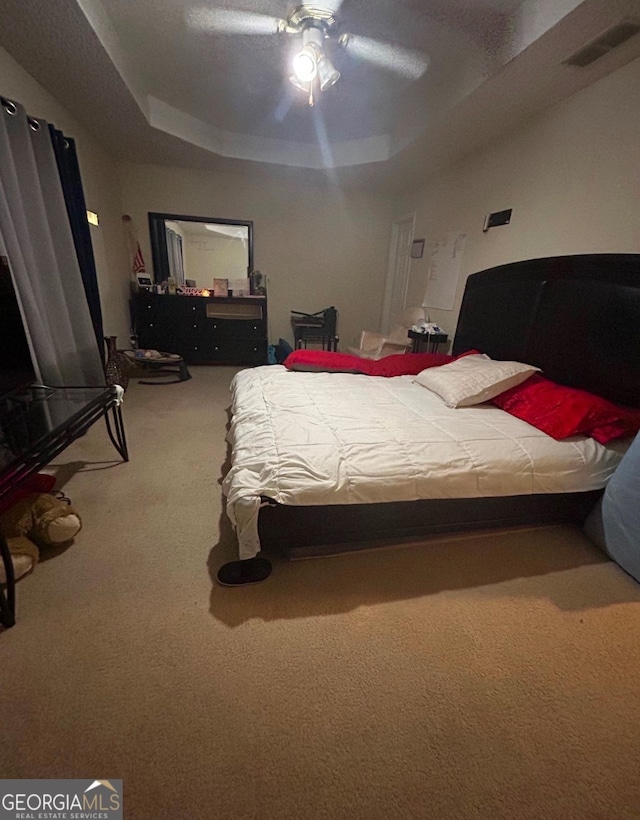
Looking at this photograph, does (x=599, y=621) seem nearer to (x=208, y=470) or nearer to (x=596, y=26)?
(x=208, y=470)

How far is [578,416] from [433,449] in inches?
31.4

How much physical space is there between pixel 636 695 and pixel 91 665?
1.67m

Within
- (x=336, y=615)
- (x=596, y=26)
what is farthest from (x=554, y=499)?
(x=596, y=26)

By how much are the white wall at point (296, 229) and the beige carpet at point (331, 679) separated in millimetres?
4239

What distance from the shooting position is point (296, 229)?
4934mm

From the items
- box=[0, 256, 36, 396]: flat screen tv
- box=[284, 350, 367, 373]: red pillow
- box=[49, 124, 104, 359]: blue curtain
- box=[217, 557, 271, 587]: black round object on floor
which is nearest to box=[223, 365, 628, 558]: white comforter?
box=[217, 557, 271, 587]: black round object on floor

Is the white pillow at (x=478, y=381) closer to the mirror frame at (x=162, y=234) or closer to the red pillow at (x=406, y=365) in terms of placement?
the red pillow at (x=406, y=365)

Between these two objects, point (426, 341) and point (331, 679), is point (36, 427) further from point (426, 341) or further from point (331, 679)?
point (426, 341)

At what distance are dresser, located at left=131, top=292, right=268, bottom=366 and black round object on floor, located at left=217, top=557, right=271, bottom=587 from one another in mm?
3771

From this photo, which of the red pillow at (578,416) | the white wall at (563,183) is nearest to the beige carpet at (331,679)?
the red pillow at (578,416)

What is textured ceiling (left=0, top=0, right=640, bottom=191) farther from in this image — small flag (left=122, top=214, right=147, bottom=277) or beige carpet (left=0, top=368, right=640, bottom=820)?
beige carpet (left=0, top=368, right=640, bottom=820)

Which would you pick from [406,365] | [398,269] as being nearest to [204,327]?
[398,269]

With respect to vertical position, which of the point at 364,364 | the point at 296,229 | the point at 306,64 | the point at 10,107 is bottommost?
the point at 364,364

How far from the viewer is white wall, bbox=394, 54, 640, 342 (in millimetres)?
1934
